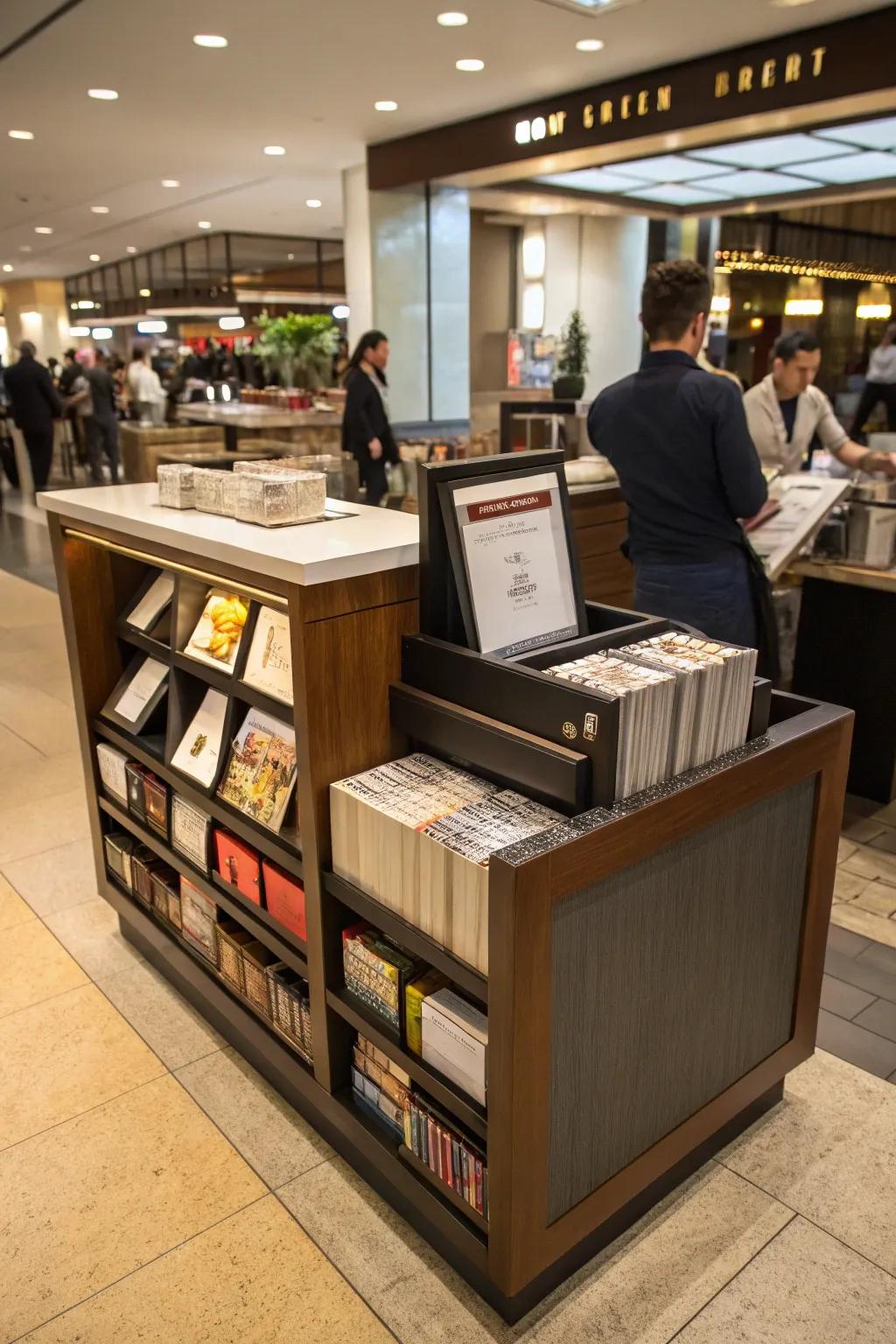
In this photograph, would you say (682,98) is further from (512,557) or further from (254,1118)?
(254,1118)

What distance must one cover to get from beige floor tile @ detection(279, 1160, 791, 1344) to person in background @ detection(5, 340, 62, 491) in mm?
10554

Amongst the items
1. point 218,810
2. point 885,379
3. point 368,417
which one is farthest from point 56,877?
point 885,379

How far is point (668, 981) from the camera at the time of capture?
1712mm

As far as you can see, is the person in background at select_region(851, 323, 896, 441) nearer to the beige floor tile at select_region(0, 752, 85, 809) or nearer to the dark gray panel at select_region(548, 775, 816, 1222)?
the beige floor tile at select_region(0, 752, 85, 809)

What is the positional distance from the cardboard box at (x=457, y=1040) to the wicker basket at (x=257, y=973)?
61 cm

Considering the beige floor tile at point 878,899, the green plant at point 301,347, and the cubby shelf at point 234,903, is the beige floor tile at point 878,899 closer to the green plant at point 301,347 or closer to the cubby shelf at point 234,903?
the cubby shelf at point 234,903

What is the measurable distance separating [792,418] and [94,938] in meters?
3.10

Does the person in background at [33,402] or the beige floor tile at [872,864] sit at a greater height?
the person in background at [33,402]

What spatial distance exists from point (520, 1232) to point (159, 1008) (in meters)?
1.33

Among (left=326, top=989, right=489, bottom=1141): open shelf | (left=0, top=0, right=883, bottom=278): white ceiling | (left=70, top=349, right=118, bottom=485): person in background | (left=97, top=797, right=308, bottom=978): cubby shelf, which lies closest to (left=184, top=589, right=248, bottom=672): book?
(left=97, top=797, right=308, bottom=978): cubby shelf

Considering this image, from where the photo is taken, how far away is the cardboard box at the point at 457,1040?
1.59 meters

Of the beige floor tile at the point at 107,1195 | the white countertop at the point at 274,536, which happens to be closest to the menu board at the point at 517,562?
the white countertop at the point at 274,536

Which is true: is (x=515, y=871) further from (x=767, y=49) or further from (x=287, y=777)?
(x=767, y=49)

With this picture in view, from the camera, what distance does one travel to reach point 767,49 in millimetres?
5168
